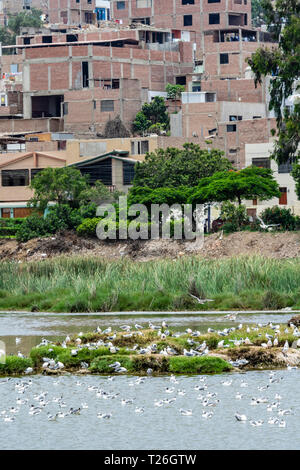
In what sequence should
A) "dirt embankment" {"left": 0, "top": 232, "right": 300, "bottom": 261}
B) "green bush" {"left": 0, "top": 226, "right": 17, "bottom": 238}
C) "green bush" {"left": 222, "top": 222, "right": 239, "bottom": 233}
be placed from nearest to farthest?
"dirt embankment" {"left": 0, "top": 232, "right": 300, "bottom": 261} → "green bush" {"left": 222, "top": 222, "right": 239, "bottom": 233} → "green bush" {"left": 0, "top": 226, "right": 17, "bottom": 238}

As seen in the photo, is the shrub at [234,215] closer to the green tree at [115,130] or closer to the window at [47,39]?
the green tree at [115,130]

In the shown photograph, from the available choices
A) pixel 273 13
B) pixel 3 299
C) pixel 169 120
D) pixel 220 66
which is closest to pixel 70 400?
pixel 3 299

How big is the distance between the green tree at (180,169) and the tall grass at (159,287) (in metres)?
21.8

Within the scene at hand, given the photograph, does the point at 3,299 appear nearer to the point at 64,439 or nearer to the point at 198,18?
the point at 64,439

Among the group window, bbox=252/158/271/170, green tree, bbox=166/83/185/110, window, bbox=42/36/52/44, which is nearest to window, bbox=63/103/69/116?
green tree, bbox=166/83/185/110

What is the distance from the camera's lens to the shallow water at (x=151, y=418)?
17.2 metres

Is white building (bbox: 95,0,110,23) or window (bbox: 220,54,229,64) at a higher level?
white building (bbox: 95,0,110,23)

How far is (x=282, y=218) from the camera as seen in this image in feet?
183

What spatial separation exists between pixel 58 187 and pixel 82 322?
3087 cm

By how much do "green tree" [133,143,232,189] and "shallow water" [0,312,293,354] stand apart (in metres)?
27.1

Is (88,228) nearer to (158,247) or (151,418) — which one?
(158,247)

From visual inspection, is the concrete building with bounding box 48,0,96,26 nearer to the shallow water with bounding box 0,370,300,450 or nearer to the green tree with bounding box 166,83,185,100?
the green tree with bounding box 166,83,185,100

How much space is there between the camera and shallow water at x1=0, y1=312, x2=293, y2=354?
96.7 ft

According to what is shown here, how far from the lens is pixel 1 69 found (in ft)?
394
